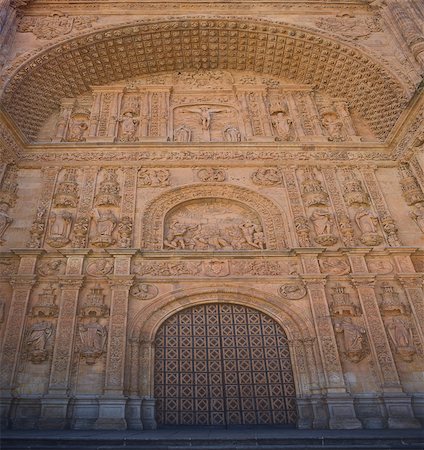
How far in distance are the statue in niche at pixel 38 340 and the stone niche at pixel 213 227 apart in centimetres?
292

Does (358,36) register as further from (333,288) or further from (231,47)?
(333,288)

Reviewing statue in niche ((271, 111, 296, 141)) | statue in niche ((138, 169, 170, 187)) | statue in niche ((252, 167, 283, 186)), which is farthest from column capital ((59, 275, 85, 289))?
statue in niche ((271, 111, 296, 141))

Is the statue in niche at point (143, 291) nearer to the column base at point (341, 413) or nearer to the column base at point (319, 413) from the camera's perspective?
the column base at point (319, 413)

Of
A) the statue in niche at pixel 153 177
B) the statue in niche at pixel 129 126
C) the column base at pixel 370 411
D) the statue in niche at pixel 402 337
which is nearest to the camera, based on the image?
the column base at pixel 370 411

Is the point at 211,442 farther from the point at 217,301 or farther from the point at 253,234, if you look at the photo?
the point at 253,234

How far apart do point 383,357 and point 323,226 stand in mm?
2975

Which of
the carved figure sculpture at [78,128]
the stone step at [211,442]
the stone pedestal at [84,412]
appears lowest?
the stone step at [211,442]

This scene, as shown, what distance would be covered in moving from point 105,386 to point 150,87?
28.1 feet

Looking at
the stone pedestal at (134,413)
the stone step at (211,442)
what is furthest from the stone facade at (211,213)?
the stone step at (211,442)

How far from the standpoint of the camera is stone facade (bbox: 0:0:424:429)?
7527 millimetres

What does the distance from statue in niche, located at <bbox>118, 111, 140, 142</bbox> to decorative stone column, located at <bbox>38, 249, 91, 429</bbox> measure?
3756 millimetres

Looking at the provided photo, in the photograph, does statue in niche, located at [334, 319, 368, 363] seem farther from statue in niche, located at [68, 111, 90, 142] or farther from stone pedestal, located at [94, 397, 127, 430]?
statue in niche, located at [68, 111, 90, 142]

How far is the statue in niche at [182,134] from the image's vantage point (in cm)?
1106

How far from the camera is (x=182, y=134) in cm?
1119
